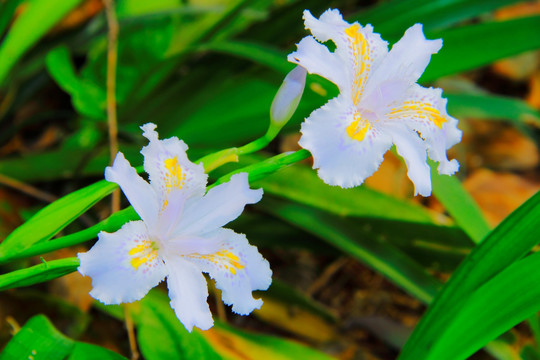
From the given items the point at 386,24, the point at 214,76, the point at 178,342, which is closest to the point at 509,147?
the point at 386,24

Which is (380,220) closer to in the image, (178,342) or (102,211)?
(178,342)

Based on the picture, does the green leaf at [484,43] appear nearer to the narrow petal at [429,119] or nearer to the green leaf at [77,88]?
the narrow petal at [429,119]

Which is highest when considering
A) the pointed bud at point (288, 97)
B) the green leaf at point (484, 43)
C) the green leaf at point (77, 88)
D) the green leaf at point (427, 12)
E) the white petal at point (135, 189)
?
the green leaf at point (427, 12)

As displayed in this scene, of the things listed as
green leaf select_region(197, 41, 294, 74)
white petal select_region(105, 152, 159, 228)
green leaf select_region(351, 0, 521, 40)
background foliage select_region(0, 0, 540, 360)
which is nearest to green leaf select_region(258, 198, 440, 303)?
background foliage select_region(0, 0, 540, 360)

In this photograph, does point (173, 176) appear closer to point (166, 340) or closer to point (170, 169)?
point (170, 169)

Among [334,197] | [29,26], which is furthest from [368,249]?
[29,26]

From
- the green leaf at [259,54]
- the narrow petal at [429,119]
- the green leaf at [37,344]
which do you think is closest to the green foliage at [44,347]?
the green leaf at [37,344]
